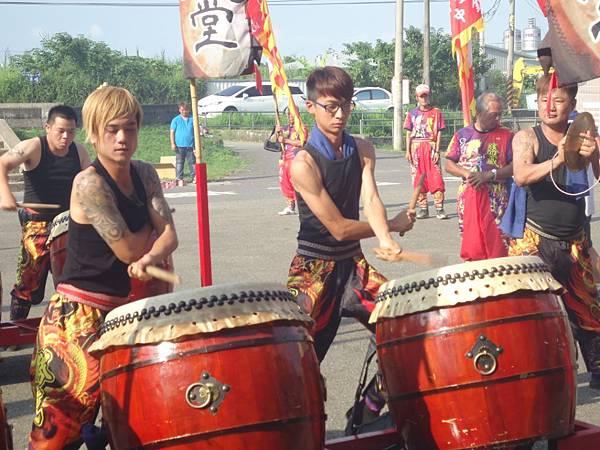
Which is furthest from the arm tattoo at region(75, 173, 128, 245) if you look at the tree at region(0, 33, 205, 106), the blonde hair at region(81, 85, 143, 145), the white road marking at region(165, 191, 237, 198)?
the tree at region(0, 33, 205, 106)

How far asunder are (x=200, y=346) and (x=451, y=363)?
1054mm

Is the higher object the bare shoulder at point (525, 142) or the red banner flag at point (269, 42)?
the red banner flag at point (269, 42)

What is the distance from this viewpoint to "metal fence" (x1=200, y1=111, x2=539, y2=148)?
32625mm

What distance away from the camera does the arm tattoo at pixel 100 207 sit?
163 inches

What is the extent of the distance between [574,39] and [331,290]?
1.78m

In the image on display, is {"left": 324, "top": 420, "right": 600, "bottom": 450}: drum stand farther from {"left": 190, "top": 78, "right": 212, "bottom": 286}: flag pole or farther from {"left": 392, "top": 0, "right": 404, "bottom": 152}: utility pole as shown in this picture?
{"left": 392, "top": 0, "right": 404, "bottom": 152}: utility pole

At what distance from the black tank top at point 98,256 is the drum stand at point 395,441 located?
3.67 feet

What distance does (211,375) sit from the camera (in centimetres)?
360

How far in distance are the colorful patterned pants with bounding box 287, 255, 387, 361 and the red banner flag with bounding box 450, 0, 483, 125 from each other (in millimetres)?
7766

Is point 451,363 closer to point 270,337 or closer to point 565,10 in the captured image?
point 270,337

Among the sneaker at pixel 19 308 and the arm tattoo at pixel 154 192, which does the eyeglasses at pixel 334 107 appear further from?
the sneaker at pixel 19 308

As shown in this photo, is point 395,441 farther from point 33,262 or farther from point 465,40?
point 465,40

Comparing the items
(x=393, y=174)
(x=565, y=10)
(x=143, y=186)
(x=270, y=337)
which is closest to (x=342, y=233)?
Answer: (x=143, y=186)

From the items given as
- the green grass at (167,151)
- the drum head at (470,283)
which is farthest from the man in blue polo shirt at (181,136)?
the drum head at (470,283)
